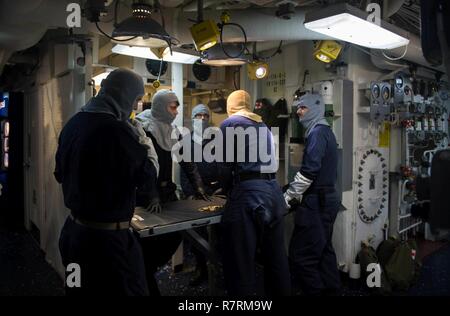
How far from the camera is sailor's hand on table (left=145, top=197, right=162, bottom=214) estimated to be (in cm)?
292

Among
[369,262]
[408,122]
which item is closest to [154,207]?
[369,262]

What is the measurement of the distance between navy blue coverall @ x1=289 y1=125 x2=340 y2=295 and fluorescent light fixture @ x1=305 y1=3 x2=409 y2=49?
95cm

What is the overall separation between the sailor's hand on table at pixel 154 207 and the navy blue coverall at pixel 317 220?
4.73 ft

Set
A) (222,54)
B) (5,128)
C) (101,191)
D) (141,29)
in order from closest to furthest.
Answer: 1. (101,191)
2. (141,29)
3. (222,54)
4. (5,128)

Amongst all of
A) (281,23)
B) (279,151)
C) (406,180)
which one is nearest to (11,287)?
(279,151)

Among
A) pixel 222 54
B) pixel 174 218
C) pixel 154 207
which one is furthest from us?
pixel 222 54

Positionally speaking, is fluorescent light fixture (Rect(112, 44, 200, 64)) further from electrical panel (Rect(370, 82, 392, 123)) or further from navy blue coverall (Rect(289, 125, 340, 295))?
electrical panel (Rect(370, 82, 392, 123))

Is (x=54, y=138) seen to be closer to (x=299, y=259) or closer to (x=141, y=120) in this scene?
(x=141, y=120)

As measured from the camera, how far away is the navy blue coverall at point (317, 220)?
358cm

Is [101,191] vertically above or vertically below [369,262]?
above

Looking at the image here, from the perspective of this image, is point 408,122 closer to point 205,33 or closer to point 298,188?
point 298,188

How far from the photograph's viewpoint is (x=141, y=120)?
3.40m

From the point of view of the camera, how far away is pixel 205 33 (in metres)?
3.03

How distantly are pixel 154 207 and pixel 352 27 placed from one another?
2.06 metres
